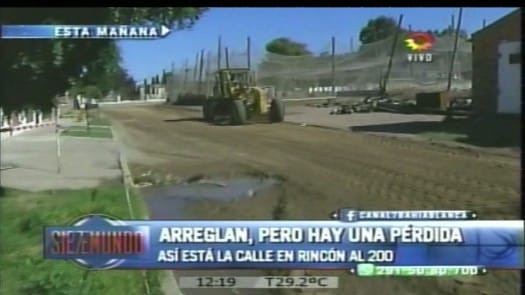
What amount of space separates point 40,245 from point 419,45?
154 cm

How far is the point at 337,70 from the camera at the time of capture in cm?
312

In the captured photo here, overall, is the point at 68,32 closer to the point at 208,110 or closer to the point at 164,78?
the point at 164,78

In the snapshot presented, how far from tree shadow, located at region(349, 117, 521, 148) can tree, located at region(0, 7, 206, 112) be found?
0.85m

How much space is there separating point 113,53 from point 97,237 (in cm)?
66

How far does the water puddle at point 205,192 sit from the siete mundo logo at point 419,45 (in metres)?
0.68

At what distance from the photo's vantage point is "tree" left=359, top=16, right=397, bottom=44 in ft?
9.96

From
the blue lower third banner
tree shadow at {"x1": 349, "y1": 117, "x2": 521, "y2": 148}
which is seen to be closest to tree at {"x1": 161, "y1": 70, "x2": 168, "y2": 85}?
the blue lower third banner

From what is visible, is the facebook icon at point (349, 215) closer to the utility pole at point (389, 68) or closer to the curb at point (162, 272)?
the utility pole at point (389, 68)

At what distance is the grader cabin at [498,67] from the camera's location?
305cm

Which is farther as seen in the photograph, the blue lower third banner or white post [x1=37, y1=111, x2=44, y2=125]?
white post [x1=37, y1=111, x2=44, y2=125]

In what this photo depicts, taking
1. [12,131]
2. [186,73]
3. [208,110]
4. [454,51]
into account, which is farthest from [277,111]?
[12,131]

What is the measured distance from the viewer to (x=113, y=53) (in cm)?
304

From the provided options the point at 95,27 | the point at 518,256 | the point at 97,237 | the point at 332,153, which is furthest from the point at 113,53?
the point at 518,256

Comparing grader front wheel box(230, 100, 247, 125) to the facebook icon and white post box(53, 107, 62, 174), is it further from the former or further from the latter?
white post box(53, 107, 62, 174)
